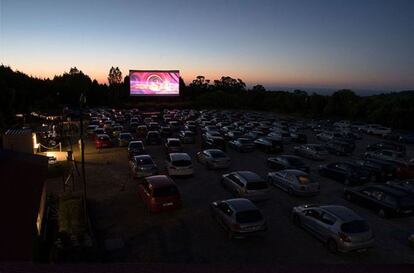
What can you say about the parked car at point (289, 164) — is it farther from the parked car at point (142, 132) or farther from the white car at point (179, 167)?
the parked car at point (142, 132)

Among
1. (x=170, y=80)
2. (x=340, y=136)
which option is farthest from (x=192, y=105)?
(x=340, y=136)

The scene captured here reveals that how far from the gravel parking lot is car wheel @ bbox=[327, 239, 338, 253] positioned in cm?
17

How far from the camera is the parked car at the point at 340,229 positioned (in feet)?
42.1

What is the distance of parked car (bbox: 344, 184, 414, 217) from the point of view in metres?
16.9

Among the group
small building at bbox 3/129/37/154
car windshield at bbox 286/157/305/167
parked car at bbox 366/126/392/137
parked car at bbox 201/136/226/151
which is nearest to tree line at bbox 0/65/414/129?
parked car at bbox 366/126/392/137

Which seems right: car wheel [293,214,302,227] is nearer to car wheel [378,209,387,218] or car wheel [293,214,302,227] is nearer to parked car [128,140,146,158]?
car wheel [378,209,387,218]

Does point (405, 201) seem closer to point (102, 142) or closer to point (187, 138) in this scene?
point (187, 138)

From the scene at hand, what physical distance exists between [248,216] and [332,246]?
3322 mm

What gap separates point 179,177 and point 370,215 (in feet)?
38.1

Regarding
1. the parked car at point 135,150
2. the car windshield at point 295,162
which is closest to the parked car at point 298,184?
the car windshield at point 295,162

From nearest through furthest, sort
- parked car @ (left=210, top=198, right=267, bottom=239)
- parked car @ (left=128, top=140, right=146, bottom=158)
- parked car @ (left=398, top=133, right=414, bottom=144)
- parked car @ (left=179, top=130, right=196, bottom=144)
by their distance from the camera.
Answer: parked car @ (left=210, top=198, right=267, bottom=239) < parked car @ (left=128, top=140, right=146, bottom=158) < parked car @ (left=179, top=130, right=196, bottom=144) < parked car @ (left=398, top=133, right=414, bottom=144)

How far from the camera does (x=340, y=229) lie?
513 inches

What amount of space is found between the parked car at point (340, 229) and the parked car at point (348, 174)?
9.18 m

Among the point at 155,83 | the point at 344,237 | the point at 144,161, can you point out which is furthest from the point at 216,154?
the point at 155,83
